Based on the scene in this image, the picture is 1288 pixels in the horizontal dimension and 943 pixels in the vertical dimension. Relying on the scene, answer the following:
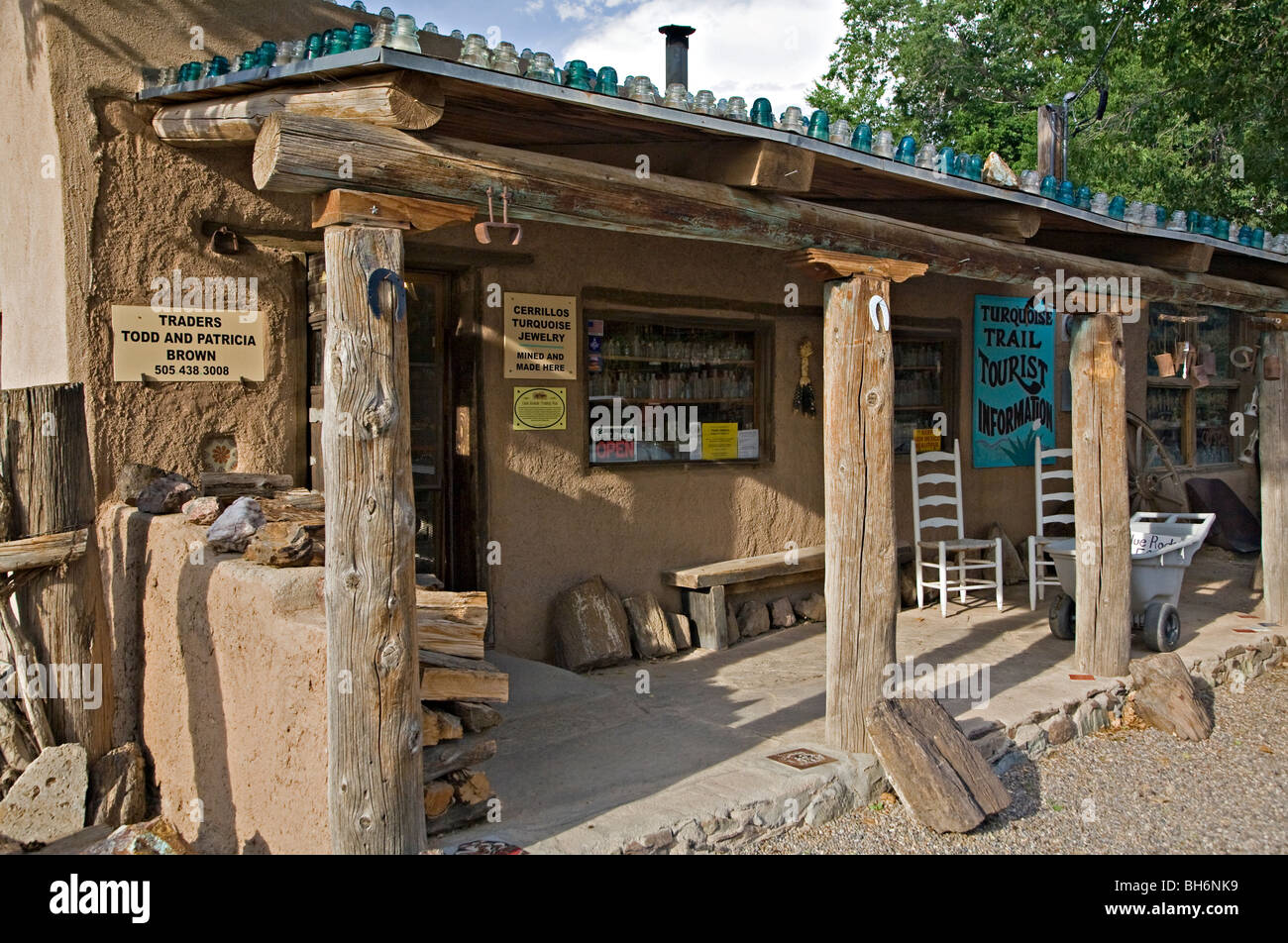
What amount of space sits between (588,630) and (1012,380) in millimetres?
4814

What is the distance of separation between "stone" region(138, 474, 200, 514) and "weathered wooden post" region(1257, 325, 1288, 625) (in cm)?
713

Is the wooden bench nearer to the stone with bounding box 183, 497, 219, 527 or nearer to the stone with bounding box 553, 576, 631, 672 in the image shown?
the stone with bounding box 553, 576, 631, 672

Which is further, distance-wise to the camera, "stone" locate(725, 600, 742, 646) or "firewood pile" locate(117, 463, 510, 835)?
"stone" locate(725, 600, 742, 646)

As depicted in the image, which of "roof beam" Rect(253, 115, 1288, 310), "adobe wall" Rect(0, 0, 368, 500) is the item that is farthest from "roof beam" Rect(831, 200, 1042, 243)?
"adobe wall" Rect(0, 0, 368, 500)

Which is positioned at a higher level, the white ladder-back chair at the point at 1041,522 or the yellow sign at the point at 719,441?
the yellow sign at the point at 719,441

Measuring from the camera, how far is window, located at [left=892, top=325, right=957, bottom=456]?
8.29 m

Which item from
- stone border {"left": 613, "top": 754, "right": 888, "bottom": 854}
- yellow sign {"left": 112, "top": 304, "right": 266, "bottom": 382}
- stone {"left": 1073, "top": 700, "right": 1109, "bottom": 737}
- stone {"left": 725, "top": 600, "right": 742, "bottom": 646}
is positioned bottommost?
stone {"left": 1073, "top": 700, "right": 1109, "bottom": 737}

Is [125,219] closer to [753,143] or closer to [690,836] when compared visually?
[753,143]

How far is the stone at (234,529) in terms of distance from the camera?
13.8ft

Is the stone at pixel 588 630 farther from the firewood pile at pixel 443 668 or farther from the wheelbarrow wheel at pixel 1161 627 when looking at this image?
the wheelbarrow wheel at pixel 1161 627

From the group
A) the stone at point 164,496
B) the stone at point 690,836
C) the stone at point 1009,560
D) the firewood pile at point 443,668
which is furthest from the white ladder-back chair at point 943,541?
the stone at point 164,496

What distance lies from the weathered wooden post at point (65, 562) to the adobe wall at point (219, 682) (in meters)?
0.30

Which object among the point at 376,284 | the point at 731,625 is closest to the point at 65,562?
the point at 376,284
